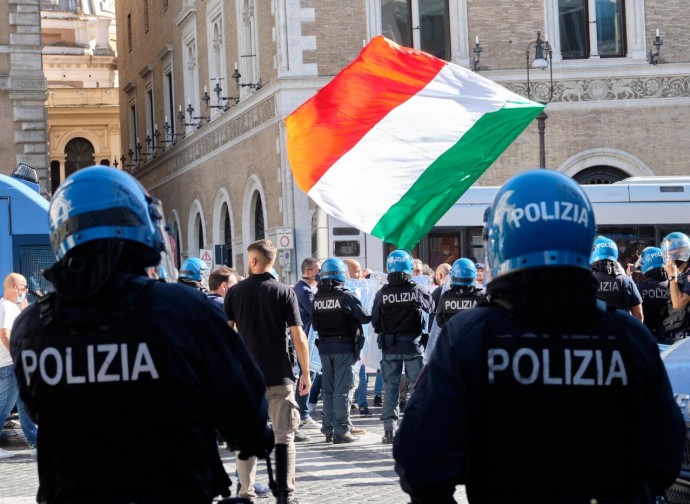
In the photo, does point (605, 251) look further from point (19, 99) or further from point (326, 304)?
point (19, 99)

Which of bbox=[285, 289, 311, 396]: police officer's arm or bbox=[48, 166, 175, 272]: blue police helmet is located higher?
bbox=[48, 166, 175, 272]: blue police helmet

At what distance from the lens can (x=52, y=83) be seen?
80.9 meters

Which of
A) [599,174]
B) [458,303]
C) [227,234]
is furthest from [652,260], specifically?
[227,234]

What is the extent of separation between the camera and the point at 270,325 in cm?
940

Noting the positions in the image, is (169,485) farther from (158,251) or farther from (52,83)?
(52,83)

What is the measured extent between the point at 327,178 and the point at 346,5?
63.8 feet

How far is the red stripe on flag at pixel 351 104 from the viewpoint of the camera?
1148 cm

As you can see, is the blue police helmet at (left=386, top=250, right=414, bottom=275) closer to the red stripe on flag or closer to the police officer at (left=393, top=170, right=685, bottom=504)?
the red stripe on flag

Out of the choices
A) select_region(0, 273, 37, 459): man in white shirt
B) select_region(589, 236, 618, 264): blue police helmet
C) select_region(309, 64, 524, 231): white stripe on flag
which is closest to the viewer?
select_region(309, 64, 524, 231): white stripe on flag

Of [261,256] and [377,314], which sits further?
[377,314]

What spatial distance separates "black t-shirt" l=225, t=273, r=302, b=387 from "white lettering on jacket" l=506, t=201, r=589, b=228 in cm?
583

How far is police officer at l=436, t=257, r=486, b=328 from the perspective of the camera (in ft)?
41.0

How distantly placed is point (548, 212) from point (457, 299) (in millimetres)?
8974

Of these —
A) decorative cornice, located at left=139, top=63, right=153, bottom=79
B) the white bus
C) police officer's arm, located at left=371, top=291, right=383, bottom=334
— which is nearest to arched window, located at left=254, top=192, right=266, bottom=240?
the white bus
